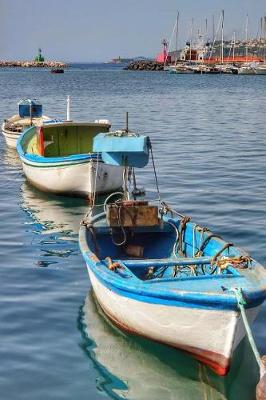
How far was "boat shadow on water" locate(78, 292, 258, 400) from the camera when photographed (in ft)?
32.7

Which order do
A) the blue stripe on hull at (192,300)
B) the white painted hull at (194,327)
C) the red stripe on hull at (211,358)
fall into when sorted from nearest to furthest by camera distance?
the blue stripe on hull at (192,300), the white painted hull at (194,327), the red stripe on hull at (211,358)

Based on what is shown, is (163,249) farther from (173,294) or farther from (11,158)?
(11,158)

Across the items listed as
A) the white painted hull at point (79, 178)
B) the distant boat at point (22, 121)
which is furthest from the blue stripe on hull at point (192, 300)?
the distant boat at point (22, 121)

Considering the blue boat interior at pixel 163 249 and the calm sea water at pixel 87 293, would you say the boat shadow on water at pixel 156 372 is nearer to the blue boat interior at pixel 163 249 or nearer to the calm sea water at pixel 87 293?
the calm sea water at pixel 87 293

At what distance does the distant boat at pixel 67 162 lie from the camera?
829 inches

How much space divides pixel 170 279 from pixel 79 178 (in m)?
11.0

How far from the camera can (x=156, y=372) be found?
10547 mm

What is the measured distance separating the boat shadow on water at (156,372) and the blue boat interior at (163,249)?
1.19 metres

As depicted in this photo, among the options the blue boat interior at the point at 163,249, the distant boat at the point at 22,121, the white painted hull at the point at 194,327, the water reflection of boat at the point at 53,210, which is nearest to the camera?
the white painted hull at the point at 194,327

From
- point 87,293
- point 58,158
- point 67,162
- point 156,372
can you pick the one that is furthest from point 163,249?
point 58,158

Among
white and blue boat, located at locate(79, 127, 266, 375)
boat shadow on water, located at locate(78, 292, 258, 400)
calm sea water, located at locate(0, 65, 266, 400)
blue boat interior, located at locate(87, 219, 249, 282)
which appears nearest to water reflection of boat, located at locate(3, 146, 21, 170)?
calm sea water, located at locate(0, 65, 266, 400)

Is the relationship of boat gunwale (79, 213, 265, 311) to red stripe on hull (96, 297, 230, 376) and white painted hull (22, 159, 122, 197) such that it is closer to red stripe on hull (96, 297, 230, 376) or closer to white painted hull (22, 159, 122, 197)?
red stripe on hull (96, 297, 230, 376)

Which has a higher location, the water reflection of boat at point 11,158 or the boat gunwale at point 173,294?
the boat gunwale at point 173,294

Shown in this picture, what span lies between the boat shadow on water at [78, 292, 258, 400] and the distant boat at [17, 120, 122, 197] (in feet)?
25.6
